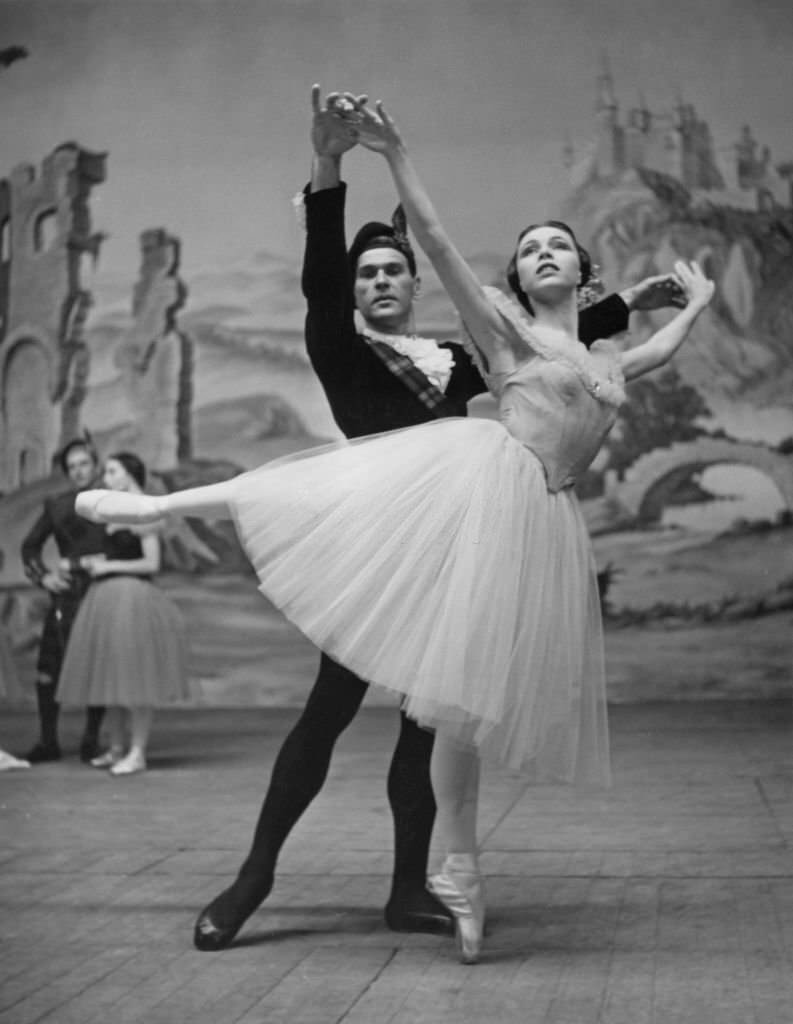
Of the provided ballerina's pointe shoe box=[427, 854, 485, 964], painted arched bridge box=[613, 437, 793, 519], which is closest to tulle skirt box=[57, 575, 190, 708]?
ballerina's pointe shoe box=[427, 854, 485, 964]

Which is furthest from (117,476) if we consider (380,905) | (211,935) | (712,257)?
(712,257)

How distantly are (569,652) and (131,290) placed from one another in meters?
7.48

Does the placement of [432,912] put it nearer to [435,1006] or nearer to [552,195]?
[435,1006]

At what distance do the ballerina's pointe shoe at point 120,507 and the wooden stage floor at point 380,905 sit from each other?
0.82 metres

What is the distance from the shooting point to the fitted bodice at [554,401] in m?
3.29

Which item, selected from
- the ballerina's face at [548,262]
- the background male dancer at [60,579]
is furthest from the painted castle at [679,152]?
the ballerina's face at [548,262]

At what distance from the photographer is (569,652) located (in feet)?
10.6

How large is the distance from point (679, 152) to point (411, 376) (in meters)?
7.02

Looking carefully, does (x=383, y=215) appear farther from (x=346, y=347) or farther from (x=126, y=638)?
(x=346, y=347)

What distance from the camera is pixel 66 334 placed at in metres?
10.5

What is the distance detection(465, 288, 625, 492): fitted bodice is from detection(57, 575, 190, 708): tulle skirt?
3.40m

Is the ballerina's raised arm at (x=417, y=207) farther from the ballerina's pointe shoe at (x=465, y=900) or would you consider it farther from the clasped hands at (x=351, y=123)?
the ballerina's pointe shoe at (x=465, y=900)

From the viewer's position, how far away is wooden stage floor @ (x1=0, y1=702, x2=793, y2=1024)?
9.58ft

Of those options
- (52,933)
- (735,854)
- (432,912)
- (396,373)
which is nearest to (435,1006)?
(432,912)
